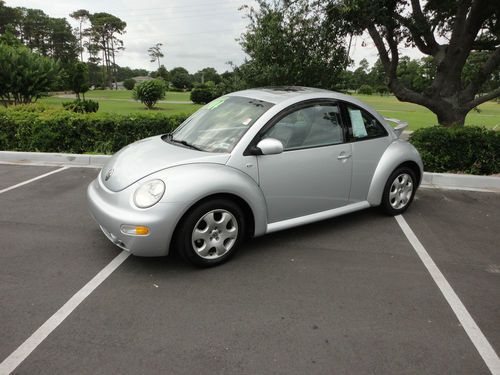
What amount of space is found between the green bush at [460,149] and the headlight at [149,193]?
5.21 meters

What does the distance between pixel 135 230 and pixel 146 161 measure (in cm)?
71

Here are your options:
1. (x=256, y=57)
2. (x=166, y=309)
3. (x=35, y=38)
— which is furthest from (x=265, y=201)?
(x=35, y=38)

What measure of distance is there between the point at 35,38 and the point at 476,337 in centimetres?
9654

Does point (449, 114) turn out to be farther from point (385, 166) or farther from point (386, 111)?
point (386, 111)

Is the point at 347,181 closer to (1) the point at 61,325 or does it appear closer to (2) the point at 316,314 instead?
(2) the point at 316,314

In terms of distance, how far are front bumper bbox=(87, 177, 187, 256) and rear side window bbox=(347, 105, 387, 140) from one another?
7.43 feet

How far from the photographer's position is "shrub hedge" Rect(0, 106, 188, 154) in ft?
26.1

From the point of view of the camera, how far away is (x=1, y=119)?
26.5ft

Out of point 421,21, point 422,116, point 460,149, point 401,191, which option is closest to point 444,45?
point 421,21

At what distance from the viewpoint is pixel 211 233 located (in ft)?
11.6

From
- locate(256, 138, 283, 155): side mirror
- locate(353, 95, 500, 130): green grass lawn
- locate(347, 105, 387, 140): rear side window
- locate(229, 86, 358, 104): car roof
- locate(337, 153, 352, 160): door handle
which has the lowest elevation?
locate(353, 95, 500, 130): green grass lawn

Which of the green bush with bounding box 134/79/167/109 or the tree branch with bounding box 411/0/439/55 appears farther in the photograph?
the green bush with bounding box 134/79/167/109

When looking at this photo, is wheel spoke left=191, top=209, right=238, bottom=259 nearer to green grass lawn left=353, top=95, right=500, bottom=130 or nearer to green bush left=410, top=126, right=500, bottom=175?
green bush left=410, top=126, right=500, bottom=175

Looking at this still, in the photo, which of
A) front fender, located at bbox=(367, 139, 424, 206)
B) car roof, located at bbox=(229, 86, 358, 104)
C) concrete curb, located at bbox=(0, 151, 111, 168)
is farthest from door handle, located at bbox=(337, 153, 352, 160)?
concrete curb, located at bbox=(0, 151, 111, 168)
